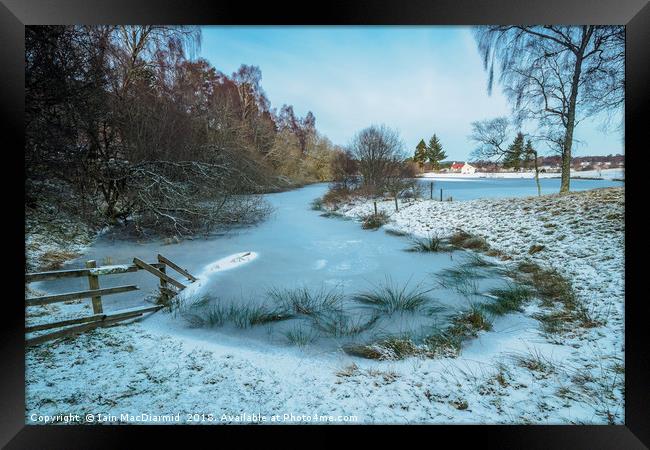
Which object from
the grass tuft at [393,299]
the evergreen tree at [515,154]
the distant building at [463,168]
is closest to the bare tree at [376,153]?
the distant building at [463,168]

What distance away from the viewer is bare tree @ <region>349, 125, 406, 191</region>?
211cm

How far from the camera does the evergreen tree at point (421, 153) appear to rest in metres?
2.08

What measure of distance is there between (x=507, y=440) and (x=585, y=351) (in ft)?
2.63

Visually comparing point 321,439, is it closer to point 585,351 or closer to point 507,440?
point 507,440

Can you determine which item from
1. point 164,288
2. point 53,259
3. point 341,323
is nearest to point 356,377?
point 341,323

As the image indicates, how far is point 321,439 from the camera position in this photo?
4.71 feet

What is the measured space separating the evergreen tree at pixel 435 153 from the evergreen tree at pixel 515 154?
21.2 inches

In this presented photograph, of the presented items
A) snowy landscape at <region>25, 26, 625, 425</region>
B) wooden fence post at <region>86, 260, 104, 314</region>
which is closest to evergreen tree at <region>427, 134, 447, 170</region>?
snowy landscape at <region>25, 26, 625, 425</region>

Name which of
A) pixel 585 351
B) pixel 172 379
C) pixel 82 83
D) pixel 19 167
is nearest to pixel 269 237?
pixel 172 379

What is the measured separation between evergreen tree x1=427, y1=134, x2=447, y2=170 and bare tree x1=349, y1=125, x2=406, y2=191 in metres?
0.23

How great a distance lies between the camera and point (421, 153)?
2.17m

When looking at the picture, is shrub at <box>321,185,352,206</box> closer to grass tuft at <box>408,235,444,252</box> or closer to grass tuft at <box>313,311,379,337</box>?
grass tuft at <box>408,235,444,252</box>

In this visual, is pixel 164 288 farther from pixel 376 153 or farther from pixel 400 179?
pixel 400 179

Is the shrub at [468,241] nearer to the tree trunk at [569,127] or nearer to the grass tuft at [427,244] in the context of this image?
the grass tuft at [427,244]
